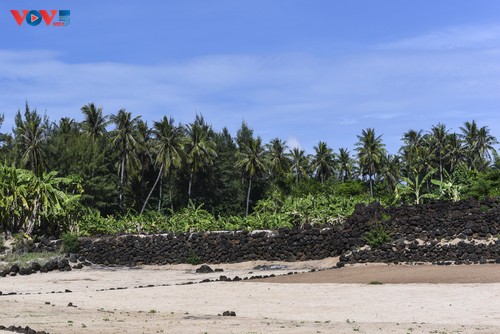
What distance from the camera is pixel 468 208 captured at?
94.2 feet

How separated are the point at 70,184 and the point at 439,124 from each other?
169ft

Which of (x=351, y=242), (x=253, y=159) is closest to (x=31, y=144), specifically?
(x=253, y=159)

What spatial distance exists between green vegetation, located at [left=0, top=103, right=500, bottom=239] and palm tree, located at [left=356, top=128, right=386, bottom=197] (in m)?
0.12

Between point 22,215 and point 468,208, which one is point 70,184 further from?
point 468,208

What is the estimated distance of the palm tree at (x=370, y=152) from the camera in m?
81.6

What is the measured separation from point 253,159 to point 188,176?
22.7 feet

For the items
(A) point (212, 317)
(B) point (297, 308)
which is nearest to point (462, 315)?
(B) point (297, 308)

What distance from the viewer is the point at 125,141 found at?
2566 inches

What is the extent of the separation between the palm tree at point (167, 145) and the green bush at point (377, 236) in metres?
36.2

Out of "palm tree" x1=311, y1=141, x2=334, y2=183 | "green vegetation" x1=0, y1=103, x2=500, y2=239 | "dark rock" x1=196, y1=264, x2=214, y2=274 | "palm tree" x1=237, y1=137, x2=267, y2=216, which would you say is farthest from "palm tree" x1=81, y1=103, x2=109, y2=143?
"dark rock" x1=196, y1=264, x2=214, y2=274

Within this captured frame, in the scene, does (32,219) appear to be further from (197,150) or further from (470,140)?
(470,140)

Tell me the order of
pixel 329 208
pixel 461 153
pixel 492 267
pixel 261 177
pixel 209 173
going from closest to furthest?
pixel 492 267 → pixel 329 208 → pixel 209 173 → pixel 261 177 → pixel 461 153

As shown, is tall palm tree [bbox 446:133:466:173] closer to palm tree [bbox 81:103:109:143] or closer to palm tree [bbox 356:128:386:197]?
palm tree [bbox 356:128:386:197]

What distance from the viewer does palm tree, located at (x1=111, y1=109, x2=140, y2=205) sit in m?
65.1
